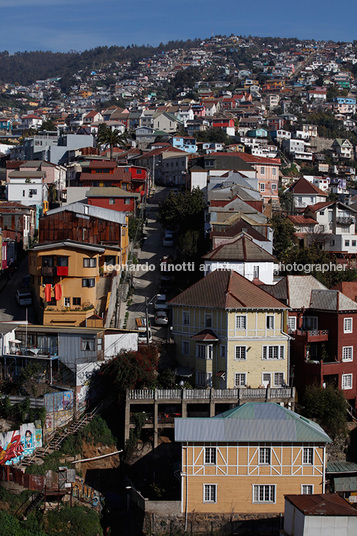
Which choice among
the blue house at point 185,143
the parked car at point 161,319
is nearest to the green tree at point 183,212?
the parked car at point 161,319

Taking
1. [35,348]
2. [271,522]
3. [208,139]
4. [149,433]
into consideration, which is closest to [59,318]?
[35,348]

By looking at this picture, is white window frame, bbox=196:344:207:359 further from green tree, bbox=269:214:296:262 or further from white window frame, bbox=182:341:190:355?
green tree, bbox=269:214:296:262

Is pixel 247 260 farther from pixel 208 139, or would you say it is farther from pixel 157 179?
pixel 208 139

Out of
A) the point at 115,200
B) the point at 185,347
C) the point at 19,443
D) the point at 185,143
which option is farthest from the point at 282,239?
the point at 185,143

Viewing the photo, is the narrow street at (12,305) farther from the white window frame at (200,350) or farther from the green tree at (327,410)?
the green tree at (327,410)

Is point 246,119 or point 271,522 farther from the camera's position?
point 246,119

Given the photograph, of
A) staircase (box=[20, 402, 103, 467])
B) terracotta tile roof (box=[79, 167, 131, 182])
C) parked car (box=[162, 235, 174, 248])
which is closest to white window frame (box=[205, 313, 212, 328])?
staircase (box=[20, 402, 103, 467])
